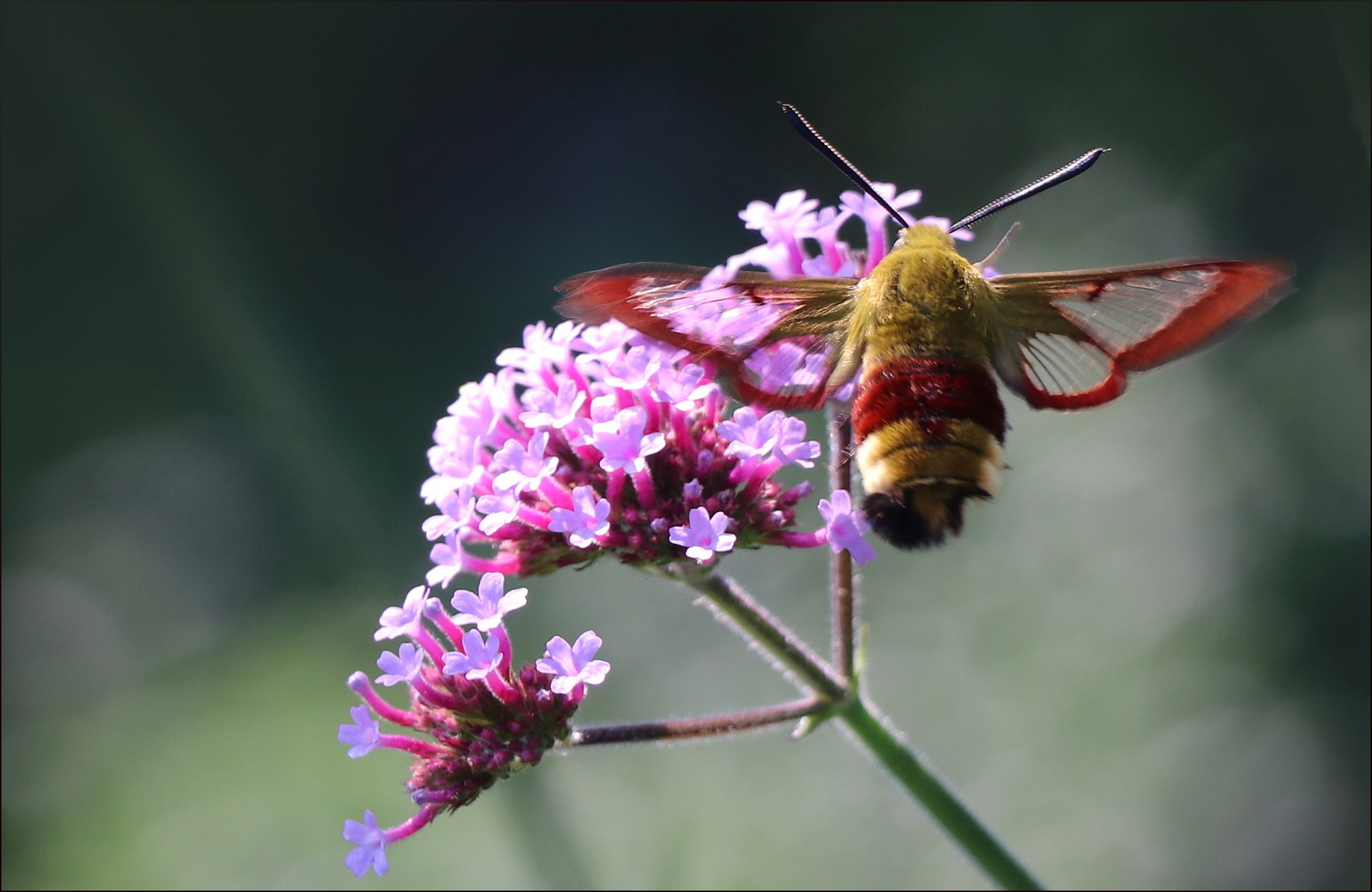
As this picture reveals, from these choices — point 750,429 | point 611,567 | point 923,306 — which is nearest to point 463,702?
point 750,429

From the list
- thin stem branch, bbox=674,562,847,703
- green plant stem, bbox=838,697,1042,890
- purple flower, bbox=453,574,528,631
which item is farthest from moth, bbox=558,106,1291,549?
green plant stem, bbox=838,697,1042,890

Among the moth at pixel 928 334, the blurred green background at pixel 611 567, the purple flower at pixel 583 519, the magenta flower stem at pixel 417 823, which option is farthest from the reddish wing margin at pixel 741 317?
the blurred green background at pixel 611 567

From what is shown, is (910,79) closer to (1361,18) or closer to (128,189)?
(1361,18)

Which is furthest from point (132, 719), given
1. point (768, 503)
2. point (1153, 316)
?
point (1153, 316)

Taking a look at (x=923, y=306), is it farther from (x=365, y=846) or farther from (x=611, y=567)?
(x=611, y=567)

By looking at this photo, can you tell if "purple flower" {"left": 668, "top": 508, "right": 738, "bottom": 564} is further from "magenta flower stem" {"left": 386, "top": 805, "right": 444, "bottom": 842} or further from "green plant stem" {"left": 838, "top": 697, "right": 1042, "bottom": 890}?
"magenta flower stem" {"left": 386, "top": 805, "right": 444, "bottom": 842}

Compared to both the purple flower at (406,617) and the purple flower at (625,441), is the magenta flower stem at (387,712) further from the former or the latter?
the purple flower at (625,441)

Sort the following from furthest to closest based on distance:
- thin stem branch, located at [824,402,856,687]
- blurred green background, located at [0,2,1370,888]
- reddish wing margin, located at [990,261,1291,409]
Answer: blurred green background, located at [0,2,1370,888], thin stem branch, located at [824,402,856,687], reddish wing margin, located at [990,261,1291,409]
